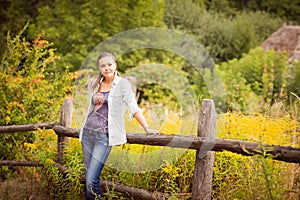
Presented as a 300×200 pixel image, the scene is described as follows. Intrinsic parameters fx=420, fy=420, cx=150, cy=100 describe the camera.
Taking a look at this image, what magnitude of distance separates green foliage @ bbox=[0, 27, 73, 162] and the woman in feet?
8.12

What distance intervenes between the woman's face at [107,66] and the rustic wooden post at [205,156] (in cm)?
91

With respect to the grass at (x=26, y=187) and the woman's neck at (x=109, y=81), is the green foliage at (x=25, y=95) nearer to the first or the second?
the grass at (x=26, y=187)

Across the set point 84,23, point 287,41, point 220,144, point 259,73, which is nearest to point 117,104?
point 220,144

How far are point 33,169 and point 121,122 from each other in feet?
8.20

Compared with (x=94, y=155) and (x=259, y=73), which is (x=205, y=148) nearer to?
(x=94, y=155)

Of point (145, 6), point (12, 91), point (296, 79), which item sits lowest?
point (12, 91)

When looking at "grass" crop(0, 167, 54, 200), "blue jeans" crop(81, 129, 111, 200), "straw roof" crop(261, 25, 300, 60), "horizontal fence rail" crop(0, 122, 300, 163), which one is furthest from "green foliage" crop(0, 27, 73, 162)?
"straw roof" crop(261, 25, 300, 60)

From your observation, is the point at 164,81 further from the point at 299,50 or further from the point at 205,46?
the point at 205,46

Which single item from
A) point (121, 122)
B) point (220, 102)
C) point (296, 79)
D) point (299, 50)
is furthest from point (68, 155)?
point (299, 50)

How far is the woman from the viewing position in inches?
152

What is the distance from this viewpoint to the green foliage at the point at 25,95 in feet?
20.3

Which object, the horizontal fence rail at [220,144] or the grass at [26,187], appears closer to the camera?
the horizontal fence rail at [220,144]

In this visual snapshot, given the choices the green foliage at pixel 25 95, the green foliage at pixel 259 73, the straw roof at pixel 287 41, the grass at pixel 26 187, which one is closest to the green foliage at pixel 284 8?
the straw roof at pixel 287 41

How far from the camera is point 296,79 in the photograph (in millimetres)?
10859
